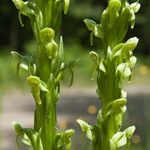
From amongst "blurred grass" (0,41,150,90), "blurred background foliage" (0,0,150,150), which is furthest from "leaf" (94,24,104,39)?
"blurred background foliage" (0,0,150,150)

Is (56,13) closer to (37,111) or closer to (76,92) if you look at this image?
(37,111)

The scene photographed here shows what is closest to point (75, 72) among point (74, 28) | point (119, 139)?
point (74, 28)

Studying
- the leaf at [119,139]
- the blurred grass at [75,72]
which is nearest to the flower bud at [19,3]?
the leaf at [119,139]

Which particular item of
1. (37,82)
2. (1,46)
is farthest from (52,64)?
(1,46)

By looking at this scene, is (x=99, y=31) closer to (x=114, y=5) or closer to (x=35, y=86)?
(x=114, y=5)

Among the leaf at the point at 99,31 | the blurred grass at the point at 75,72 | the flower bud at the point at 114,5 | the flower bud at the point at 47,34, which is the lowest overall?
the flower bud at the point at 47,34

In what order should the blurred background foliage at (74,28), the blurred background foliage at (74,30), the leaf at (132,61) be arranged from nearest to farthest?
1. the leaf at (132,61)
2. the blurred background foliage at (74,30)
3. the blurred background foliage at (74,28)

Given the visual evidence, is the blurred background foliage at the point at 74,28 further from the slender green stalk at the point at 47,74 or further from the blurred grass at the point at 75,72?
the slender green stalk at the point at 47,74
